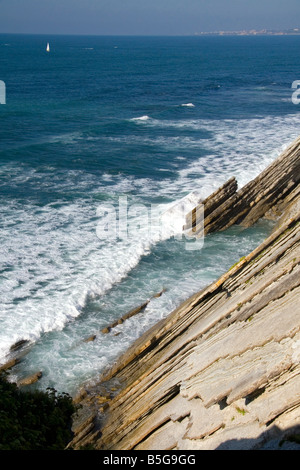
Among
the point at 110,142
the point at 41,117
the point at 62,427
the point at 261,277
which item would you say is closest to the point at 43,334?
the point at 62,427

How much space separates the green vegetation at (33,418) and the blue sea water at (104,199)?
1.34 metres

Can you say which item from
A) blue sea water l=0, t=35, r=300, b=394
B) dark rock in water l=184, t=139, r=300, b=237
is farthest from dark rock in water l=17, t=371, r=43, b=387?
dark rock in water l=184, t=139, r=300, b=237

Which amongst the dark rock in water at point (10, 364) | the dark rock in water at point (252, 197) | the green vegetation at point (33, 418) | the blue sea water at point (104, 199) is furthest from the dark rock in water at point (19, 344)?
the dark rock in water at point (252, 197)

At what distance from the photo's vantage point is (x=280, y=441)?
9.44m

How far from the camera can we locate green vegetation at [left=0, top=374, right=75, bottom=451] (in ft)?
42.6

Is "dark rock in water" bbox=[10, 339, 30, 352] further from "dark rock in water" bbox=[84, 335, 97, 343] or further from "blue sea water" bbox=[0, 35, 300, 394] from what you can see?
"dark rock in water" bbox=[84, 335, 97, 343]

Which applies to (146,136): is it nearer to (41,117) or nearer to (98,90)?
(41,117)

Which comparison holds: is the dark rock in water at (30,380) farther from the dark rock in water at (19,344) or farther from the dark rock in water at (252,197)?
the dark rock in water at (252,197)

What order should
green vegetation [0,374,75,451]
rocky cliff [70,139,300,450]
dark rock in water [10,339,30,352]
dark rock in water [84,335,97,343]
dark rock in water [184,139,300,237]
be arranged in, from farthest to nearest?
dark rock in water [184,139,300,237] → dark rock in water [84,335,97,343] → dark rock in water [10,339,30,352] → green vegetation [0,374,75,451] → rocky cliff [70,139,300,450]

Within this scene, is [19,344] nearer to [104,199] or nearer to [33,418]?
[33,418]

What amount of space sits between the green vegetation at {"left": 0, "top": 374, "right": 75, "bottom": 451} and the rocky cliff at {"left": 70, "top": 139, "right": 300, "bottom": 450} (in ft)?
1.98

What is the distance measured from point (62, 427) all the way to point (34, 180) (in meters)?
27.5

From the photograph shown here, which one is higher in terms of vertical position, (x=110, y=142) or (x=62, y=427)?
(x=110, y=142)
